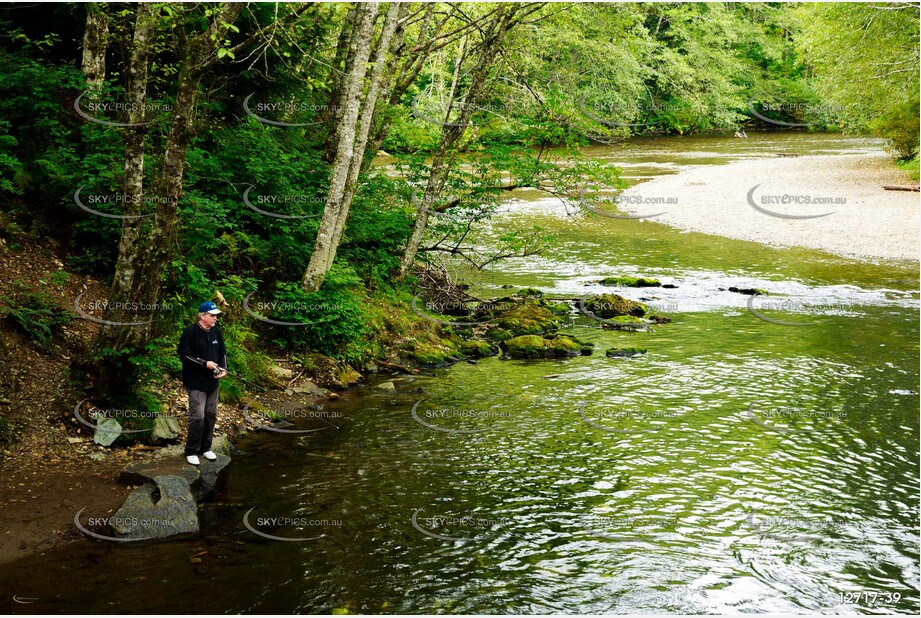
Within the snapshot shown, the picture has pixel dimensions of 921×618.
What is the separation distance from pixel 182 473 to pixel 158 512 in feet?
2.97

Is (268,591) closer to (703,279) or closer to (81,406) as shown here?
(81,406)

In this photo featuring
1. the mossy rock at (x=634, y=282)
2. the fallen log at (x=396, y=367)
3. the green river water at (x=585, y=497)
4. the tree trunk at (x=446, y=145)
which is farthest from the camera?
the mossy rock at (x=634, y=282)

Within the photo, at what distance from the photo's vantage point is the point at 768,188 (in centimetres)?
4331

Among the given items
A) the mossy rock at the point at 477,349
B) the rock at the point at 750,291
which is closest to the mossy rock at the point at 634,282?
the rock at the point at 750,291

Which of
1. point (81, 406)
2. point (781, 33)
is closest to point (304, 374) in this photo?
point (81, 406)

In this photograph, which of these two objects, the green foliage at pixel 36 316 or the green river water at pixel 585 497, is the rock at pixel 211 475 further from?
the green foliage at pixel 36 316

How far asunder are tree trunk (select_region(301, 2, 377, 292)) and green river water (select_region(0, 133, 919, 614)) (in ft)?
9.28

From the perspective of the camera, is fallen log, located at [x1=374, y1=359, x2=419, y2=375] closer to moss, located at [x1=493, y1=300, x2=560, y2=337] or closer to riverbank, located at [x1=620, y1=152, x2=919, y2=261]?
moss, located at [x1=493, y1=300, x2=560, y2=337]

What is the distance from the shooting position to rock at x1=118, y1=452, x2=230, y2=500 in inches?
391

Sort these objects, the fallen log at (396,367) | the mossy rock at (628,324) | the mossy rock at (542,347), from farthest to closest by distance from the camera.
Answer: the mossy rock at (628,324) < the mossy rock at (542,347) < the fallen log at (396,367)

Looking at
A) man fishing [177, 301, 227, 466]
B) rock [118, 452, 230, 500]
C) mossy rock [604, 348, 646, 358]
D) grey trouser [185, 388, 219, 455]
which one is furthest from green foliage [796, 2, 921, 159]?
rock [118, 452, 230, 500]

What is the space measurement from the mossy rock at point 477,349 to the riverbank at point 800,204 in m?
17.6

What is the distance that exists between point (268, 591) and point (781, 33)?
77343 millimetres

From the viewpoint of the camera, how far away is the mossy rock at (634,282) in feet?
84.3
